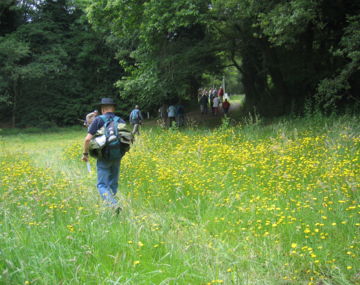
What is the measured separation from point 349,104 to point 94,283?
13.5 metres

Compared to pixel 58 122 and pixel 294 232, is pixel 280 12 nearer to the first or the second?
pixel 294 232

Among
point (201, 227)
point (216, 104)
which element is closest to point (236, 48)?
point (216, 104)

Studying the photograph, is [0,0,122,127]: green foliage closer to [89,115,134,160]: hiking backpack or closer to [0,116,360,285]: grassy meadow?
[0,116,360,285]: grassy meadow

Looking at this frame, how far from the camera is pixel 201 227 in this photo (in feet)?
16.1

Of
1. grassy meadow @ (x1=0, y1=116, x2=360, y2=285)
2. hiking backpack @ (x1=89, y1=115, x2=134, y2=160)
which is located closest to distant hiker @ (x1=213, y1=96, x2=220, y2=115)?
grassy meadow @ (x1=0, y1=116, x2=360, y2=285)

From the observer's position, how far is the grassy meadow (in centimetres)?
370

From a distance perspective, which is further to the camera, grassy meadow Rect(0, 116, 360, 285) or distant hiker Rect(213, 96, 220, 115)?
distant hiker Rect(213, 96, 220, 115)

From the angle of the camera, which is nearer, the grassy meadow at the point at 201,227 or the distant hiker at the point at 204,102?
the grassy meadow at the point at 201,227

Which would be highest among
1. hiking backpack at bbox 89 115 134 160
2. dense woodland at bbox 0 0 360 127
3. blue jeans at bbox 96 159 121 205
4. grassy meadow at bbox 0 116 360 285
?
dense woodland at bbox 0 0 360 127

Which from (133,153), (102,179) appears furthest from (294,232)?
(133,153)

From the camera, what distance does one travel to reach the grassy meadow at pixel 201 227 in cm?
370

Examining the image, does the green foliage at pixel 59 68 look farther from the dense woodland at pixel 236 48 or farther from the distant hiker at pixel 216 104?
the distant hiker at pixel 216 104

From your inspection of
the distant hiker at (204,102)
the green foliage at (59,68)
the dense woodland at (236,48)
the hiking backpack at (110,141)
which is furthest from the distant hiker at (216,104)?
the hiking backpack at (110,141)

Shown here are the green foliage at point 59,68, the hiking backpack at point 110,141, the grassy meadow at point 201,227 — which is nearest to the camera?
the grassy meadow at point 201,227
